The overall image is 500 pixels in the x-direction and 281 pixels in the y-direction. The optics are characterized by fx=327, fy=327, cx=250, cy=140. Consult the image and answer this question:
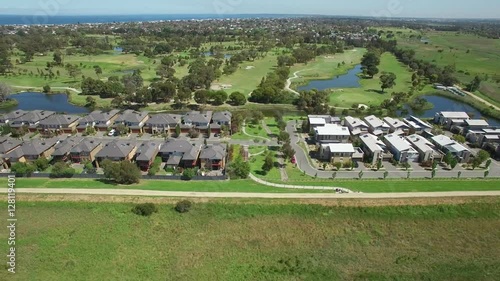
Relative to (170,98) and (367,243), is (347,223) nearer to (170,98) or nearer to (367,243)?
(367,243)

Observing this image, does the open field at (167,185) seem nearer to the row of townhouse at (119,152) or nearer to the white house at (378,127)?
the row of townhouse at (119,152)

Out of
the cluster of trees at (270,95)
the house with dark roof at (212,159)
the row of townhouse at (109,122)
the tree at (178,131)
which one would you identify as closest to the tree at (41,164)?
the row of townhouse at (109,122)


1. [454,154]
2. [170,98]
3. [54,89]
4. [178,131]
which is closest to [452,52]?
[454,154]

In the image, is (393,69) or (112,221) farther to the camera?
(393,69)

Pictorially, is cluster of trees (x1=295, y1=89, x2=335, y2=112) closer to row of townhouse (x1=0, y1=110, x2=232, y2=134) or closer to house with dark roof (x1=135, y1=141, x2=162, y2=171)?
row of townhouse (x1=0, y1=110, x2=232, y2=134)

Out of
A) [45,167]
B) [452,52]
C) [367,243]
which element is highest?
[452,52]

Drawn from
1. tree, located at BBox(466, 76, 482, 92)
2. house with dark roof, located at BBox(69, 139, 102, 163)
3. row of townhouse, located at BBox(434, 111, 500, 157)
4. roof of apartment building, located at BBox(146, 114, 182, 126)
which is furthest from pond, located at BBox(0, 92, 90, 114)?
tree, located at BBox(466, 76, 482, 92)

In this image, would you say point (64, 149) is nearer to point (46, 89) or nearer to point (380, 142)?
point (380, 142)
